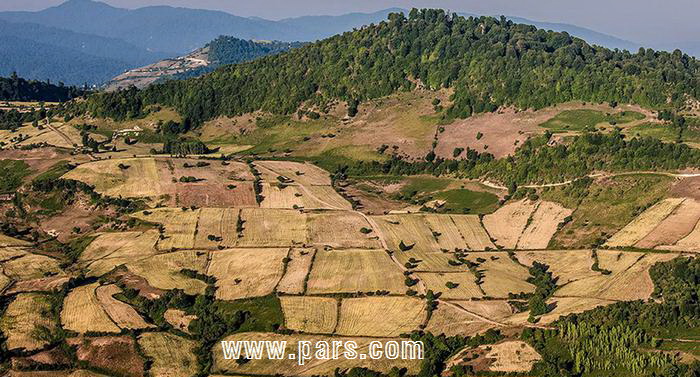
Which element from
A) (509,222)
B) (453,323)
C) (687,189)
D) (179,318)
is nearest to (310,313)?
(179,318)

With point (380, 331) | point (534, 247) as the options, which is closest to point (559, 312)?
point (380, 331)

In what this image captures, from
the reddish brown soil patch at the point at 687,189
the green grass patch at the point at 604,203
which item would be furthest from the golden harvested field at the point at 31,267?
the reddish brown soil patch at the point at 687,189

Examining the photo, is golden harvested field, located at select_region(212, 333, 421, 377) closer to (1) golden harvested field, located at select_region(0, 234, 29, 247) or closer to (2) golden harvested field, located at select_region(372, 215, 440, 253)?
(2) golden harvested field, located at select_region(372, 215, 440, 253)

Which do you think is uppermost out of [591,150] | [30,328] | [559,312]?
[591,150]

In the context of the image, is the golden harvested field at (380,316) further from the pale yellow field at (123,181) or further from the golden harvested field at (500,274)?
the pale yellow field at (123,181)

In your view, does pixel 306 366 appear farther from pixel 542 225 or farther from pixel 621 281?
pixel 542 225

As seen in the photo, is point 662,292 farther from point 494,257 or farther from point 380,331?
point 380,331
